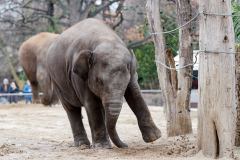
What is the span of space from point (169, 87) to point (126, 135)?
1.50 m

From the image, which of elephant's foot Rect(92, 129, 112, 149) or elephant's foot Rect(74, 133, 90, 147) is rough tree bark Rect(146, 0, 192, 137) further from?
elephant's foot Rect(92, 129, 112, 149)

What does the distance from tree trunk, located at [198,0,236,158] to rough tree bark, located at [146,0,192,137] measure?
8.80ft

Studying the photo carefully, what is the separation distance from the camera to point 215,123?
492 centimetres

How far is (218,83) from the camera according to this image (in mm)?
4883

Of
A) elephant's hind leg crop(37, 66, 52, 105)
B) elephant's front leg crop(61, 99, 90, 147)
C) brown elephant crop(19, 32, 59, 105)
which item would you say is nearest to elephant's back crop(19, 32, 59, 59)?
brown elephant crop(19, 32, 59, 105)

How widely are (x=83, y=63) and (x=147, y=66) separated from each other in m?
17.8

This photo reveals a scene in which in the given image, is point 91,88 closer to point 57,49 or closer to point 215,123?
point 57,49

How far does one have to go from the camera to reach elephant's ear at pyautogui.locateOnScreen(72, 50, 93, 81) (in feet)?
19.5

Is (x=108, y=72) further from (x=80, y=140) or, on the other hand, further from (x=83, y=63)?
(x=80, y=140)

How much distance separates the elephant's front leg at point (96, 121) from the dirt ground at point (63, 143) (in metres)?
0.17

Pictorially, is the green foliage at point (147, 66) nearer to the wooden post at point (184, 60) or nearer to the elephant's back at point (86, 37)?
the wooden post at point (184, 60)

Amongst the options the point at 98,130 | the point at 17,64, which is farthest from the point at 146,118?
the point at 17,64

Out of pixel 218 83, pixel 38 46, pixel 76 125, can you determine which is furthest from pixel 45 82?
pixel 218 83

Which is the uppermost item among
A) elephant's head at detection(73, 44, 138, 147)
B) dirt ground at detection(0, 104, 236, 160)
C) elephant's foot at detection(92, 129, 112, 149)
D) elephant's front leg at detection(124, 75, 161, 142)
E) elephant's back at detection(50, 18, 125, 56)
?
elephant's back at detection(50, 18, 125, 56)
